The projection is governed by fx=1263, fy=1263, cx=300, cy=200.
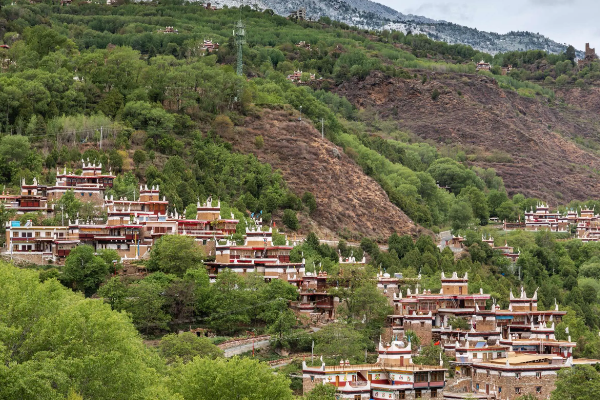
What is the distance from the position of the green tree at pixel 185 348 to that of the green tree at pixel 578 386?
1923 cm

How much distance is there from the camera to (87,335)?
169ft

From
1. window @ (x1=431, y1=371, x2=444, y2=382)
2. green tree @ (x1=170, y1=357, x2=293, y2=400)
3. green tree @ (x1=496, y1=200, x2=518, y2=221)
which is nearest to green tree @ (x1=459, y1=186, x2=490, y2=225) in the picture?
green tree @ (x1=496, y1=200, x2=518, y2=221)

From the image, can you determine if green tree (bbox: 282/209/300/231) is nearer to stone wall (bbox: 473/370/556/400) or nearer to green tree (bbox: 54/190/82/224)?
green tree (bbox: 54/190/82/224)

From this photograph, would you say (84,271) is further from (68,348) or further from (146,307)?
(68,348)

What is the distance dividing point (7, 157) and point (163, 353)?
40167mm

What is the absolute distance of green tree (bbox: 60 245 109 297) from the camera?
275 feet

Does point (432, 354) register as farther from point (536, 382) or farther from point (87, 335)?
point (87, 335)

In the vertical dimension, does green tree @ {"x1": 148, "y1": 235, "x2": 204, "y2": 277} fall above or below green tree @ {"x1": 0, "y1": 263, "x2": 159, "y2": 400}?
above

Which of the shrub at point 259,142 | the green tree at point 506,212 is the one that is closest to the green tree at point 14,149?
the shrub at point 259,142

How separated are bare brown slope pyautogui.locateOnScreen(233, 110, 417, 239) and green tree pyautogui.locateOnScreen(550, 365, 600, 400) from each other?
59.4 metres

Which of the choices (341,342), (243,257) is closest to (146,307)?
(243,257)

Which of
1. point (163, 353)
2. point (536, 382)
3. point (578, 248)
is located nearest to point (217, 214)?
point (163, 353)

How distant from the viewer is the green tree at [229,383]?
57.1m

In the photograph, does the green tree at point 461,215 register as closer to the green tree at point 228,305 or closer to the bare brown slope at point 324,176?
the bare brown slope at point 324,176
